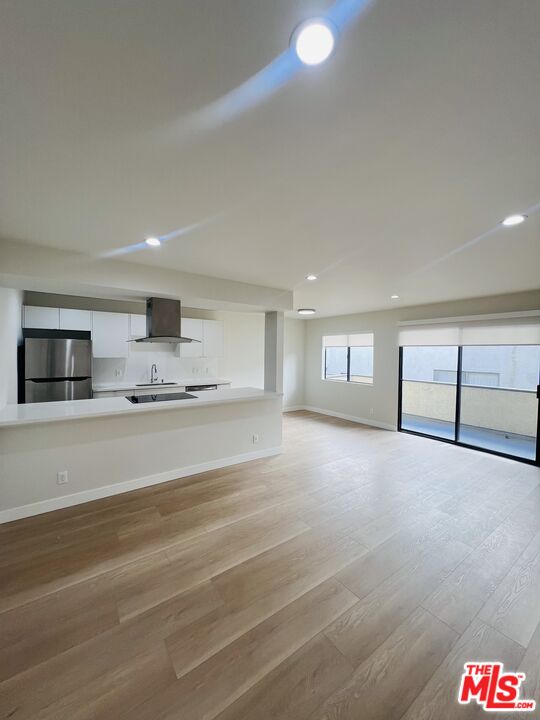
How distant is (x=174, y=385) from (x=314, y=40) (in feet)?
15.6

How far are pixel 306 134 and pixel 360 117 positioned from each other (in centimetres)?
23

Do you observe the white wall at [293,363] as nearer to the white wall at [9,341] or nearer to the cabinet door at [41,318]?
the cabinet door at [41,318]

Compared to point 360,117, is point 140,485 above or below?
below

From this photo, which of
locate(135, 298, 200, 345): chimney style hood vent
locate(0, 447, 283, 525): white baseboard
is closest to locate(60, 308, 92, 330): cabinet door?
locate(135, 298, 200, 345): chimney style hood vent

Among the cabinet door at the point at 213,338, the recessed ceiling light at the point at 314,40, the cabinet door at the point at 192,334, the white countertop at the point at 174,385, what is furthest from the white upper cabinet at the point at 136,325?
the recessed ceiling light at the point at 314,40

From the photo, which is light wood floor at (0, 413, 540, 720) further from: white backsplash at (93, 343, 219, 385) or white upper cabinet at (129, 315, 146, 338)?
white upper cabinet at (129, 315, 146, 338)

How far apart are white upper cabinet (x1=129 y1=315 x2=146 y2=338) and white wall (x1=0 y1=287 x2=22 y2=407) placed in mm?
1451

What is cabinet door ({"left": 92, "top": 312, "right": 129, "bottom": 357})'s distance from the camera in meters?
4.58

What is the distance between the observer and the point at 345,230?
2.23 m

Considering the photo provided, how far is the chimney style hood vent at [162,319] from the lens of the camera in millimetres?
3635

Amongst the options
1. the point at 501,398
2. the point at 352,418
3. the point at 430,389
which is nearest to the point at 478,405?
the point at 501,398

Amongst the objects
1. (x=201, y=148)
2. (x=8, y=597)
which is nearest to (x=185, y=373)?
(x=8, y=597)

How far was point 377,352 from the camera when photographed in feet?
20.4

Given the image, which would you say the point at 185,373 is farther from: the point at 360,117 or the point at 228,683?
the point at 360,117
